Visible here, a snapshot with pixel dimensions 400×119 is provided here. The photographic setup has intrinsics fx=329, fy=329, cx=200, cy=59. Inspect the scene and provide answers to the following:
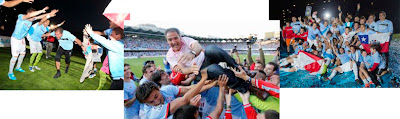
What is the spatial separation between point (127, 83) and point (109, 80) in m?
3.04

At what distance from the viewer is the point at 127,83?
11.6ft

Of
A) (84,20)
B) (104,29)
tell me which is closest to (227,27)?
(104,29)

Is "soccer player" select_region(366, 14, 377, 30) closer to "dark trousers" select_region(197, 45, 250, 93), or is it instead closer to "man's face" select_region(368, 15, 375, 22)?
"man's face" select_region(368, 15, 375, 22)

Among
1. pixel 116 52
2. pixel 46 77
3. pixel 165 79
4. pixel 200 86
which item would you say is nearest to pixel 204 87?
pixel 200 86

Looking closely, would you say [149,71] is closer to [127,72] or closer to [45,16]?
[127,72]

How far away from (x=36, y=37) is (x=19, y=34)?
294 mm

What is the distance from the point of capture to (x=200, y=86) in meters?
3.52

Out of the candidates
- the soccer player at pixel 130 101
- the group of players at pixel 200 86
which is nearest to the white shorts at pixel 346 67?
the group of players at pixel 200 86

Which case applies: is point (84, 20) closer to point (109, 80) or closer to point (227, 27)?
point (109, 80)

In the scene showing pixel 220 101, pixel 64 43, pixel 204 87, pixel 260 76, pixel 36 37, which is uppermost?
pixel 36 37

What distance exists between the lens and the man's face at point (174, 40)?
351 centimetres

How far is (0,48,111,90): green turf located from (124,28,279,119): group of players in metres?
3.09

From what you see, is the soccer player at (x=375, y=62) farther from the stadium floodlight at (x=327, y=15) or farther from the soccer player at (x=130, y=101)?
the soccer player at (x=130, y=101)

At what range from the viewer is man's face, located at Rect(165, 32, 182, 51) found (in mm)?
3512
